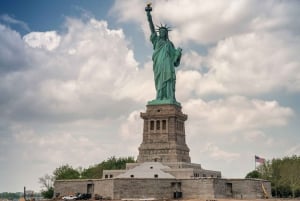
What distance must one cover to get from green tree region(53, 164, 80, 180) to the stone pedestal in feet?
74.8

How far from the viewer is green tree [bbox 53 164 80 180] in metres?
108

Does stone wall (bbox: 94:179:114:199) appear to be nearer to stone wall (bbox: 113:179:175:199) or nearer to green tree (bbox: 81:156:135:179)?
stone wall (bbox: 113:179:175:199)

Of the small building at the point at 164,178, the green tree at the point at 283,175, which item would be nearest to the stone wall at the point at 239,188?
the small building at the point at 164,178

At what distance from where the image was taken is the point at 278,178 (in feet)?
362

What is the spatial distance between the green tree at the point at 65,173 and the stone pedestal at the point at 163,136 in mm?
22797

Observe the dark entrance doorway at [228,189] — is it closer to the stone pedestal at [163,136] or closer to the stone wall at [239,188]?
the stone wall at [239,188]

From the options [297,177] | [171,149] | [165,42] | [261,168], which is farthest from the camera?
[261,168]

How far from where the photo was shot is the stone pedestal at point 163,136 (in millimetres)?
90000

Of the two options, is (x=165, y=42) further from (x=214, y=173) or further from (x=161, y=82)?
(x=214, y=173)

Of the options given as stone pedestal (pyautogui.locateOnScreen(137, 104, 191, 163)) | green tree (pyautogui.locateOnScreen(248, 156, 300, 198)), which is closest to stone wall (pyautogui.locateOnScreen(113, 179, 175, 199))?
stone pedestal (pyautogui.locateOnScreen(137, 104, 191, 163))

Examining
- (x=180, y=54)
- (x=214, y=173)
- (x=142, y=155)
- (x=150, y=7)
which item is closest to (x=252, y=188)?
(x=214, y=173)

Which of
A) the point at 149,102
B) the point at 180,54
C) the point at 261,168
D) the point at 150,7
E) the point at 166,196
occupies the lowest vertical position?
the point at 166,196

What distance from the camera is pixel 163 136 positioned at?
9131cm

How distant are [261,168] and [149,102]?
112 ft
